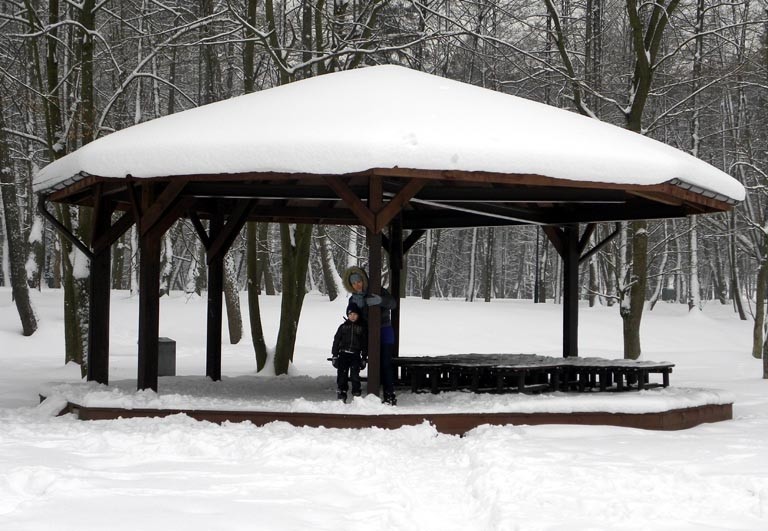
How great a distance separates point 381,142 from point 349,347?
2519 millimetres

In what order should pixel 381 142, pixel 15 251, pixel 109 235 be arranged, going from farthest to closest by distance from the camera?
pixel 15 251 → pixel 109 235 → pixel 381 142

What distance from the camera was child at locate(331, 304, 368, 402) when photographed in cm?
1012

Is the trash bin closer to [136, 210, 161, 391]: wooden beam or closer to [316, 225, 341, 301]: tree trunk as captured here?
[136, 210, 161, 391]: wooden beam

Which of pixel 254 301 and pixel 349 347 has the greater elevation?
pixel 254 301

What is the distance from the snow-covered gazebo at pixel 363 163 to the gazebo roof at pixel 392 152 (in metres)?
0.02

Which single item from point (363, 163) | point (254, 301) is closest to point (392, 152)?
point (363, 163)

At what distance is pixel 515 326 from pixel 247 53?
1292cm

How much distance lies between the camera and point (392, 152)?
8766 mm

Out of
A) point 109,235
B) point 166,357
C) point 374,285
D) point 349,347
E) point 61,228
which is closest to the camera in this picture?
point 374,285

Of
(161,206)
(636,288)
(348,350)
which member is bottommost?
(348,350)

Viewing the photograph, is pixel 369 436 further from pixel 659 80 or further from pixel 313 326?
pixel 659 80

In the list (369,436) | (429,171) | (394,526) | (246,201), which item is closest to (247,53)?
(246,201)

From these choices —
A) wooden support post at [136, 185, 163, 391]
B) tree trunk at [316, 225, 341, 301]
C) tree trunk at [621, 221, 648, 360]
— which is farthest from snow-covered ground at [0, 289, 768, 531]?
tree trunk at [316, 225, 341, 301]

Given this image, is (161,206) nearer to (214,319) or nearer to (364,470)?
(214,319)
